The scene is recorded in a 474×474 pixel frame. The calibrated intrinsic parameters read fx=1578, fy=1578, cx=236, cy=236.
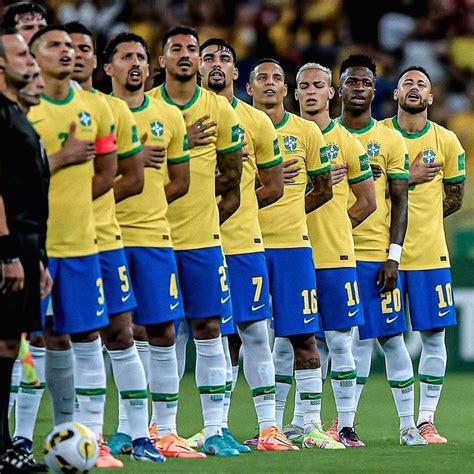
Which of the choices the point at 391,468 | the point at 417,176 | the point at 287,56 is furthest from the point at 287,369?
the point at 287,56

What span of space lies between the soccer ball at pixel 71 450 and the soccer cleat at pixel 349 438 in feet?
9.78

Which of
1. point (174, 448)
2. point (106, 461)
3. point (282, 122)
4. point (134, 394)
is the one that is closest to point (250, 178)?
point (282, 122)

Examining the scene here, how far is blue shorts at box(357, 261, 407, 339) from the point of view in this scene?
409 inches

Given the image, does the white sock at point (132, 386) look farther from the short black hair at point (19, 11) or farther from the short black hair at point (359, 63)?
the short black hair at point (359, 63)

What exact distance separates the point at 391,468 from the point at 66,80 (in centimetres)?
265

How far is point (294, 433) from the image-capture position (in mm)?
10422

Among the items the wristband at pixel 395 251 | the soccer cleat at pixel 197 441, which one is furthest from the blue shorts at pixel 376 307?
the soccer cleat at pixel 197 441

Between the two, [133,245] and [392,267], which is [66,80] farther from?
[392,267]

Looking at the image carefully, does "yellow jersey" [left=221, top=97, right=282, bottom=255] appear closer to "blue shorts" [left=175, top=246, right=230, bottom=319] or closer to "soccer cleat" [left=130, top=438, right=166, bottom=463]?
"blue shorts" [left=175, top=246, right=230, bottom=319]

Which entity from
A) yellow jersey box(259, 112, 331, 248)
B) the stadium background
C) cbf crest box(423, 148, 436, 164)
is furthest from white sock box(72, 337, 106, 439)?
the stadium background

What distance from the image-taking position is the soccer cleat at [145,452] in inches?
329

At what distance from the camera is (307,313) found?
9891 mm

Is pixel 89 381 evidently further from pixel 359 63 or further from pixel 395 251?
pixel 359 63

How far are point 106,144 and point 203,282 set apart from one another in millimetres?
1242
